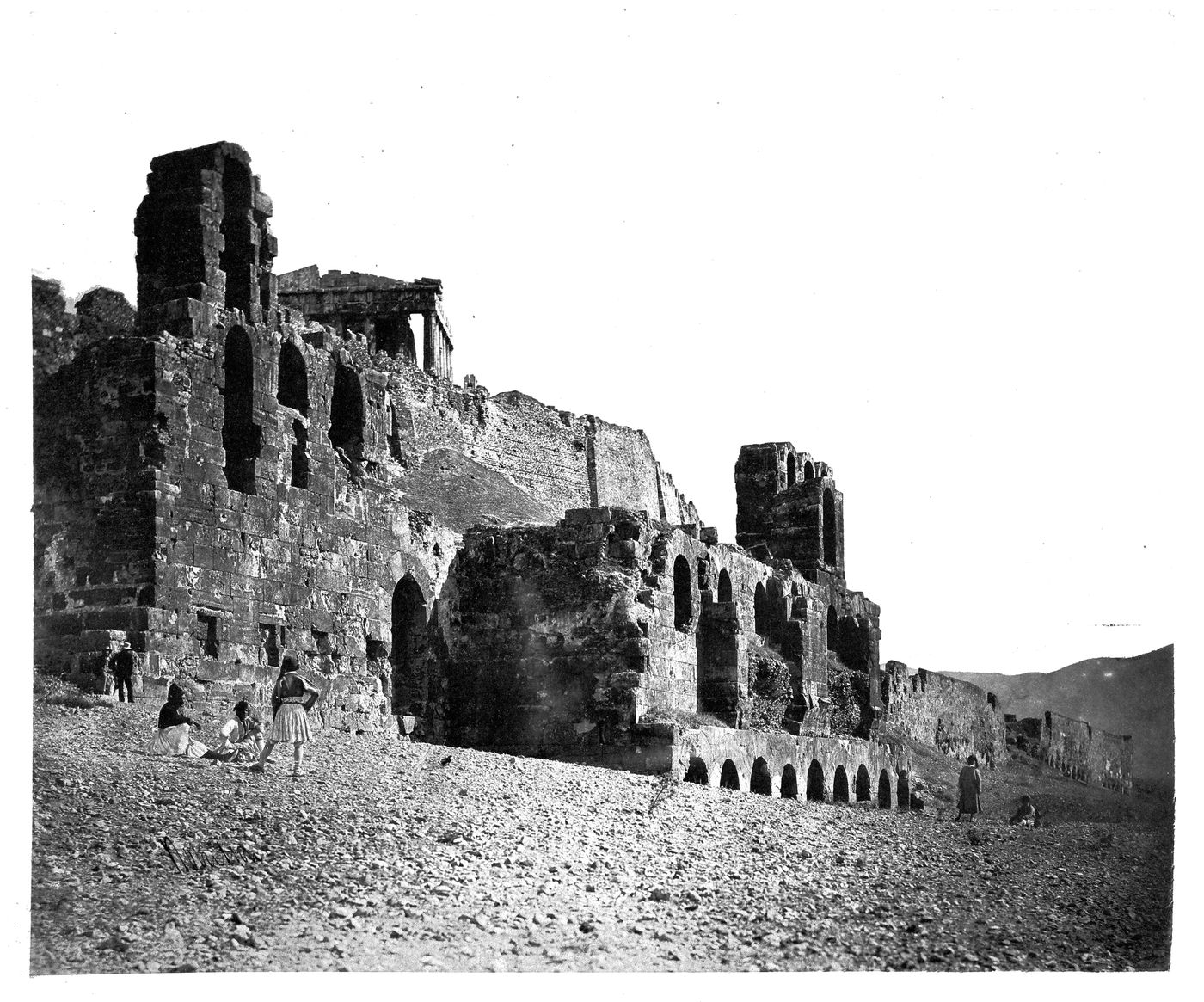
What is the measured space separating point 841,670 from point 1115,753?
17.3m

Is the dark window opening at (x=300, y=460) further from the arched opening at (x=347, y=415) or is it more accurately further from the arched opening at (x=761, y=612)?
the arched opening at (x=761, y=612)

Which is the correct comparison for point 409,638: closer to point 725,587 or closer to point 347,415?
point 347,415

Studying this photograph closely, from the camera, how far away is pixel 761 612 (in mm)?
30391

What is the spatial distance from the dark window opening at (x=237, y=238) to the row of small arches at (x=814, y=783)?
7561mm

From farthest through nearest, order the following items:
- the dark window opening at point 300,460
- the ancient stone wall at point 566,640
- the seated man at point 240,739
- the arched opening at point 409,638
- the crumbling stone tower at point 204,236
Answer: the arched opening at point 409,638 < the ancient stone wall at point 566,640 < the dark window opening at point 300,460 < the crumbling stone tower at point 204,236 < the seated man at point 240,739

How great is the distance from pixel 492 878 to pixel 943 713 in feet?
112

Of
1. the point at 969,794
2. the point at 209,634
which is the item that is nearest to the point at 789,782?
the point at 969,794

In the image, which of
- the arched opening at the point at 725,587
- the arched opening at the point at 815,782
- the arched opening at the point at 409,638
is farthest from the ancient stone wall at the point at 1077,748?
the arched opening at the point at 409,638

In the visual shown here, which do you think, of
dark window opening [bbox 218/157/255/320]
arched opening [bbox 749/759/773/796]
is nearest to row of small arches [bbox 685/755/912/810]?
arched opening [bbox 749/759/773/796]

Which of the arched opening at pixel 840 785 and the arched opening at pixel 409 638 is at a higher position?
the arched opening at pixel 409 638

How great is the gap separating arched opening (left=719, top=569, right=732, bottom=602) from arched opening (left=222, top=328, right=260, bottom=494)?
10665 millimetres

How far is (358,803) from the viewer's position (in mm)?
14602

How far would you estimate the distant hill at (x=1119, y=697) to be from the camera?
18141 millimetres

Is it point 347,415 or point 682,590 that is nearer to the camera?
point 347,415
